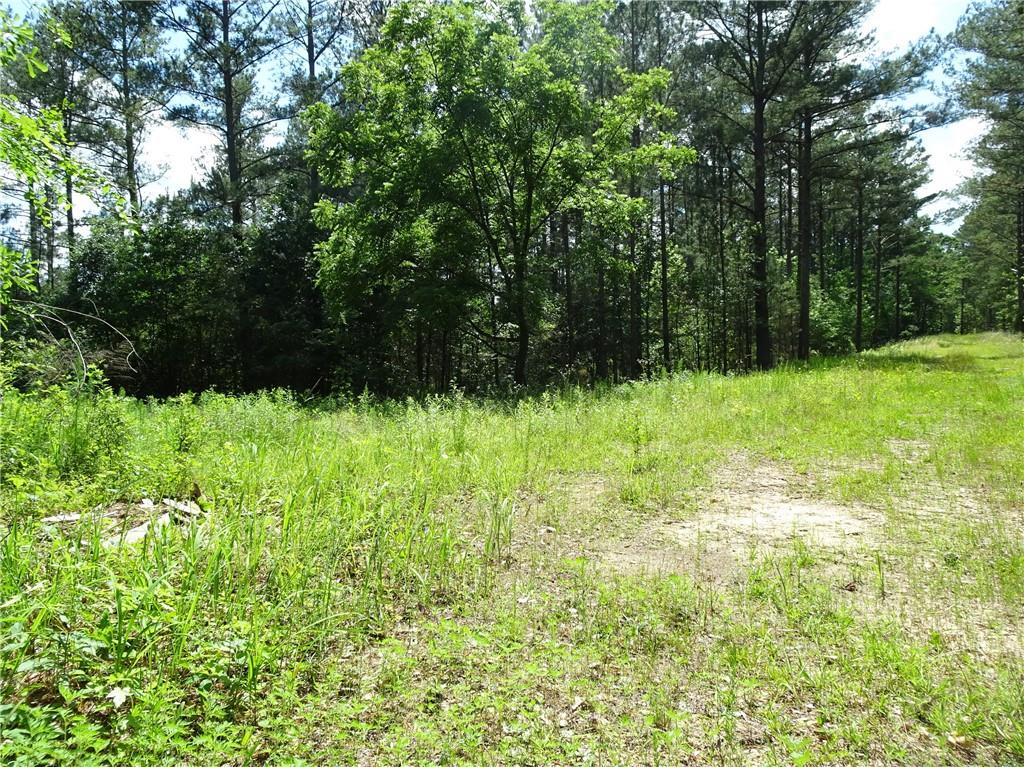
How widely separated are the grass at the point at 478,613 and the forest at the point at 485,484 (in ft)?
0.08

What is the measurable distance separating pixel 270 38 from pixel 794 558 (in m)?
24.4

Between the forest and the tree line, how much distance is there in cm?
14

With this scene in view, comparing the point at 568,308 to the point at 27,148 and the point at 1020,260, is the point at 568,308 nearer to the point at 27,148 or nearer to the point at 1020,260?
the point at 27,148

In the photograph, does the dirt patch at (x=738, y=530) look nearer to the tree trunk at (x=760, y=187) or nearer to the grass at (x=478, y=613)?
the grass at (x=478, y=613)

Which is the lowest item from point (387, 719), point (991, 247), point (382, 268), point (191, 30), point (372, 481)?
point (387, 719)

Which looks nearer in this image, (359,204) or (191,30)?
(359,204)

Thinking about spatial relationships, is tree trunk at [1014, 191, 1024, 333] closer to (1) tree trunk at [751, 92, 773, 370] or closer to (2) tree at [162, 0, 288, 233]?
(1) tree trunk at [751, 92, 773, 370]

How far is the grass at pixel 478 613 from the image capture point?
2.34m

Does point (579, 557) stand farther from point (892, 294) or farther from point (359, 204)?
point (892, 294)

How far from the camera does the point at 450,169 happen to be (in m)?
14.9

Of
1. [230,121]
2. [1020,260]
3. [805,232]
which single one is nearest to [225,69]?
[230,121]

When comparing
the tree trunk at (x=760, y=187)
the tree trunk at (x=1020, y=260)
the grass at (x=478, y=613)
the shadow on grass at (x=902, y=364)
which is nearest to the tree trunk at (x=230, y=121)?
the grass at (x=478, y=613)

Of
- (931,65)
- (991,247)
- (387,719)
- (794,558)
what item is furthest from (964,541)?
(991,247)

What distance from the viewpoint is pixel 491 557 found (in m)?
4.14
